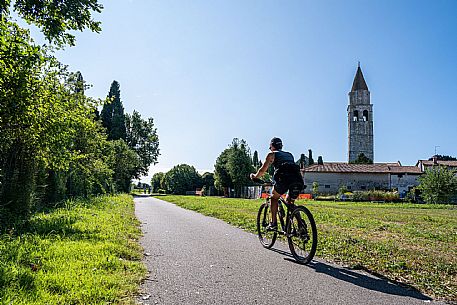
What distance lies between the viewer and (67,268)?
14.3 ft

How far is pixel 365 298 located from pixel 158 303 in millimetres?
2253

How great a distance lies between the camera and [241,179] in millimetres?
63125

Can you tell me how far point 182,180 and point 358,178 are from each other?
41688 mm

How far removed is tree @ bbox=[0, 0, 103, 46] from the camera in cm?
1012

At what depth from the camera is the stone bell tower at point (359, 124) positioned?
103125mm

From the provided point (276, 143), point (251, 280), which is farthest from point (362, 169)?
point (251, 280)

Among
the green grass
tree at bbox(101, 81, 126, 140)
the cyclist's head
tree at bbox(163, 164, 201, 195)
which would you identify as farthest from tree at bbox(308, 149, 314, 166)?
the green grass

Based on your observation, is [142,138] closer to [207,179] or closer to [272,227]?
[207,179]

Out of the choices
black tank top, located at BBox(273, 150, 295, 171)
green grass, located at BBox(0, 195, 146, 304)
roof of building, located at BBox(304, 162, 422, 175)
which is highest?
roof of building, located at BBox(304, 162, 422, 175)

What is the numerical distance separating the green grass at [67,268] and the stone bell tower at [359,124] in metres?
106

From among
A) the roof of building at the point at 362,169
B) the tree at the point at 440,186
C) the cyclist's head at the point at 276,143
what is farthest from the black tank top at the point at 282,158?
the roof of building at the point at 362,169

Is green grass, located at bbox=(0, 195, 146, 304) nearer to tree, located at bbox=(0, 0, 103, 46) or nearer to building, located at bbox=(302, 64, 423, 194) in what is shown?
tree, located at bbox=(0, 0, 103, 46)

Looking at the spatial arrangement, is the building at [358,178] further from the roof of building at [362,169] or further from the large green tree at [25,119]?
the large green tree at [25,119]

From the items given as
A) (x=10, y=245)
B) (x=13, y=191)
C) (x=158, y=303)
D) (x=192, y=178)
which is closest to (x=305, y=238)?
(x=158, y=303)
